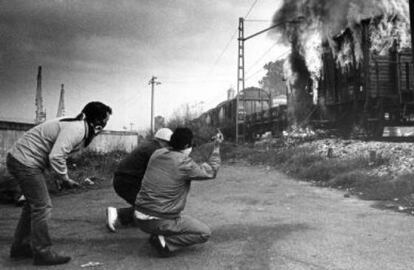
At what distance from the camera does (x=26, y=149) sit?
3.50 metres

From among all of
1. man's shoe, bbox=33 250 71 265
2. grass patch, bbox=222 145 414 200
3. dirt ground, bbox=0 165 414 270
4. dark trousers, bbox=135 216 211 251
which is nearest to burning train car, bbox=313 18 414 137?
grass patch, bbox=222 145 414 200

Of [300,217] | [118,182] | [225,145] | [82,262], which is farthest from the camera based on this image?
[225,145]

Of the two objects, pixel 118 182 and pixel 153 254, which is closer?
pixel 153 254

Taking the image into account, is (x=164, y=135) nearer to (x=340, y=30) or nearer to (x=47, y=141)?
(x=47, y=141)

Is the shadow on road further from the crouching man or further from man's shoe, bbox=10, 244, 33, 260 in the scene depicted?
man's shoe, bbox=10, 244, 33, 260

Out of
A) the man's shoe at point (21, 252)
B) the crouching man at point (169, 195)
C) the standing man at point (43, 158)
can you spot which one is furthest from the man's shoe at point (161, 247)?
the man's shoe at point (21, 252)

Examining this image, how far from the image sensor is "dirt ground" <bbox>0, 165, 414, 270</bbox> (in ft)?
11.6

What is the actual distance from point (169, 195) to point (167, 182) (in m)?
0.13

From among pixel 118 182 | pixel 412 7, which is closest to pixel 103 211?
pixel 118 182

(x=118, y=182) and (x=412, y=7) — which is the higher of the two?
(x=412, y=7)

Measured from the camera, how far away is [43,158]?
353 centimetres

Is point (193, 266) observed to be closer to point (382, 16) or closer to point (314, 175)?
point (314, 175)

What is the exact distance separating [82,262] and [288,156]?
30.6ft

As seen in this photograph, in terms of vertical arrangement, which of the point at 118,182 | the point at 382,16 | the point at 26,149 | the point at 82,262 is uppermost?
the point at 382,16
